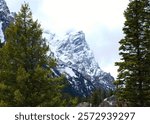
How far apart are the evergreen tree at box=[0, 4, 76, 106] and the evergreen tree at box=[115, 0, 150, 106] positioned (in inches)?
222

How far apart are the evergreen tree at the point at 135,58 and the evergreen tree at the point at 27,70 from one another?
222 inches

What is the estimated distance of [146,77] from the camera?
33531 mm

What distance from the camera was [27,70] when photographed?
27.5 metres

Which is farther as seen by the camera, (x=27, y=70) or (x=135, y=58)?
(x=135, y=58)

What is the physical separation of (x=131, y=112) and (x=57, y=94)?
61.7ft

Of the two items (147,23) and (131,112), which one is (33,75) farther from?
(131,112)

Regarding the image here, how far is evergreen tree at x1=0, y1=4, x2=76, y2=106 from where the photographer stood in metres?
26.2

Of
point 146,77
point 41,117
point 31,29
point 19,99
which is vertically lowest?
point 41,117

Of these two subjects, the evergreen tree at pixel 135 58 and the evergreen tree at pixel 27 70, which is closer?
the evergreen tree at pixel 27 70

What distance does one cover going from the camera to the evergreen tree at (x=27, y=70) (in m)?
26.2

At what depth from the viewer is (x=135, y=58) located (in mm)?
34031

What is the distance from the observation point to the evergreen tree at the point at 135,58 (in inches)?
1296

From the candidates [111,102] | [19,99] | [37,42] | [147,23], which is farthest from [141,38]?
[111,102]

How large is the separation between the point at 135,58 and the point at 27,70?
9743mm
